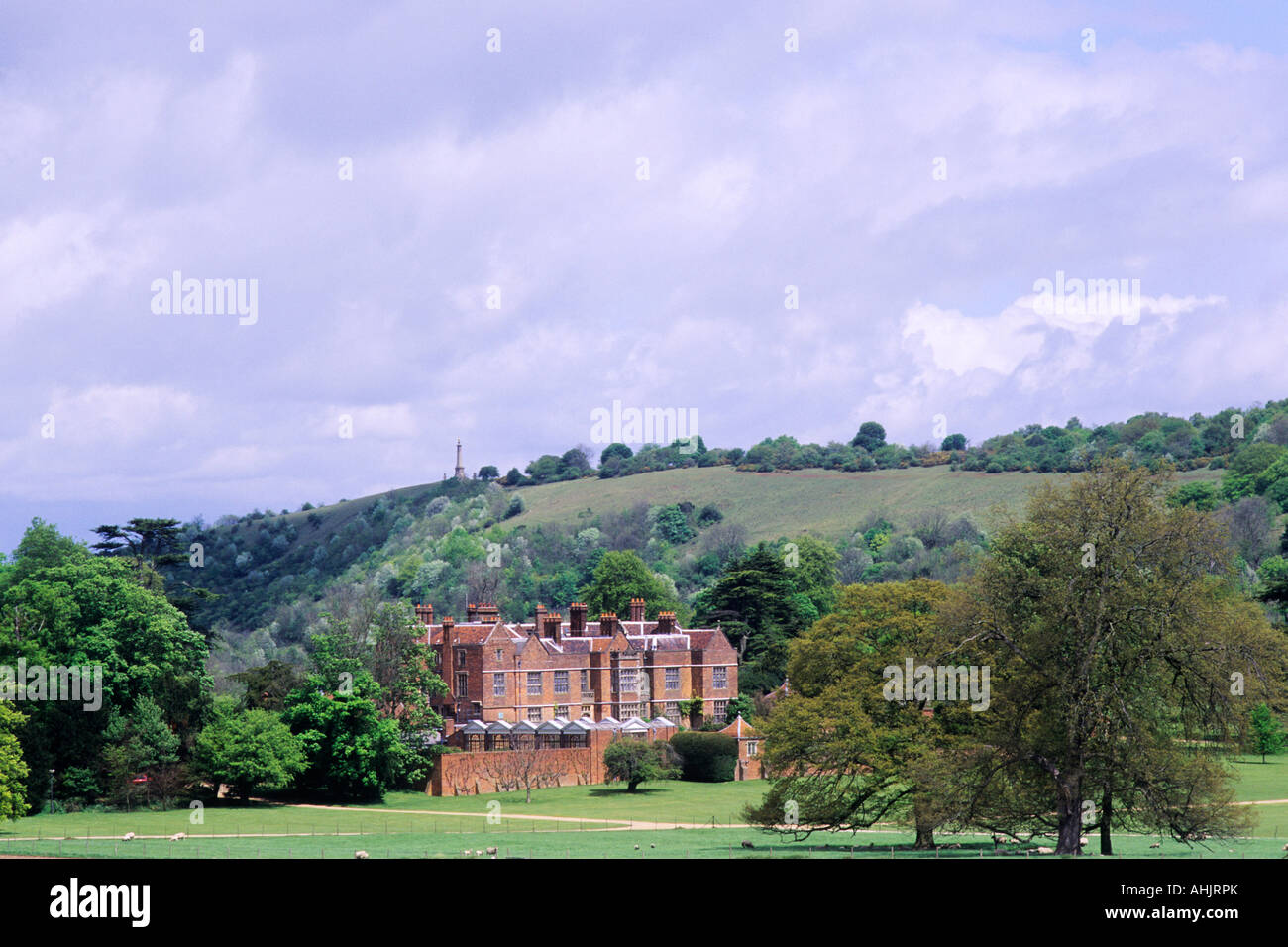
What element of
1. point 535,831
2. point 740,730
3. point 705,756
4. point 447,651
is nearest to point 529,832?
point 535,831

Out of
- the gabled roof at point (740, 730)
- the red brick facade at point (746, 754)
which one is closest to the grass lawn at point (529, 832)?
the red brick facade at point (746, 754)

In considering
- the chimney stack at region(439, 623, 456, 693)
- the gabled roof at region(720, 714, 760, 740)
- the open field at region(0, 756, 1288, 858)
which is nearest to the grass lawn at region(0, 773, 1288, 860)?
the open field at region(0, 756, 1288, 858)

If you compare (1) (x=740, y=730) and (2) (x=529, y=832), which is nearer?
(2) (x=529, y=832)

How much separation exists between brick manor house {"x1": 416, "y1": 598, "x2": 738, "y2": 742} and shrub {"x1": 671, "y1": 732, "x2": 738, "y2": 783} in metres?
10.5

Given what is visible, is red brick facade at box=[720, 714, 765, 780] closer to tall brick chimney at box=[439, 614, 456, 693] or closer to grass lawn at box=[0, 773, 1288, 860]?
grass lawn at box=[0, 773, 1288, 860]

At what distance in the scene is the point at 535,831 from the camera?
59.6m

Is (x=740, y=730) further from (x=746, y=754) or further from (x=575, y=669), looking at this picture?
(x=575, y=669)

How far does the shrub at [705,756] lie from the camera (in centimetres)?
8844

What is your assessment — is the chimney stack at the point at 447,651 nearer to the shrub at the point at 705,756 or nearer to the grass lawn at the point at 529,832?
the grass lawn at the point at 529,832

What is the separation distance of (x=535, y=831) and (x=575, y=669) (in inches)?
1539
